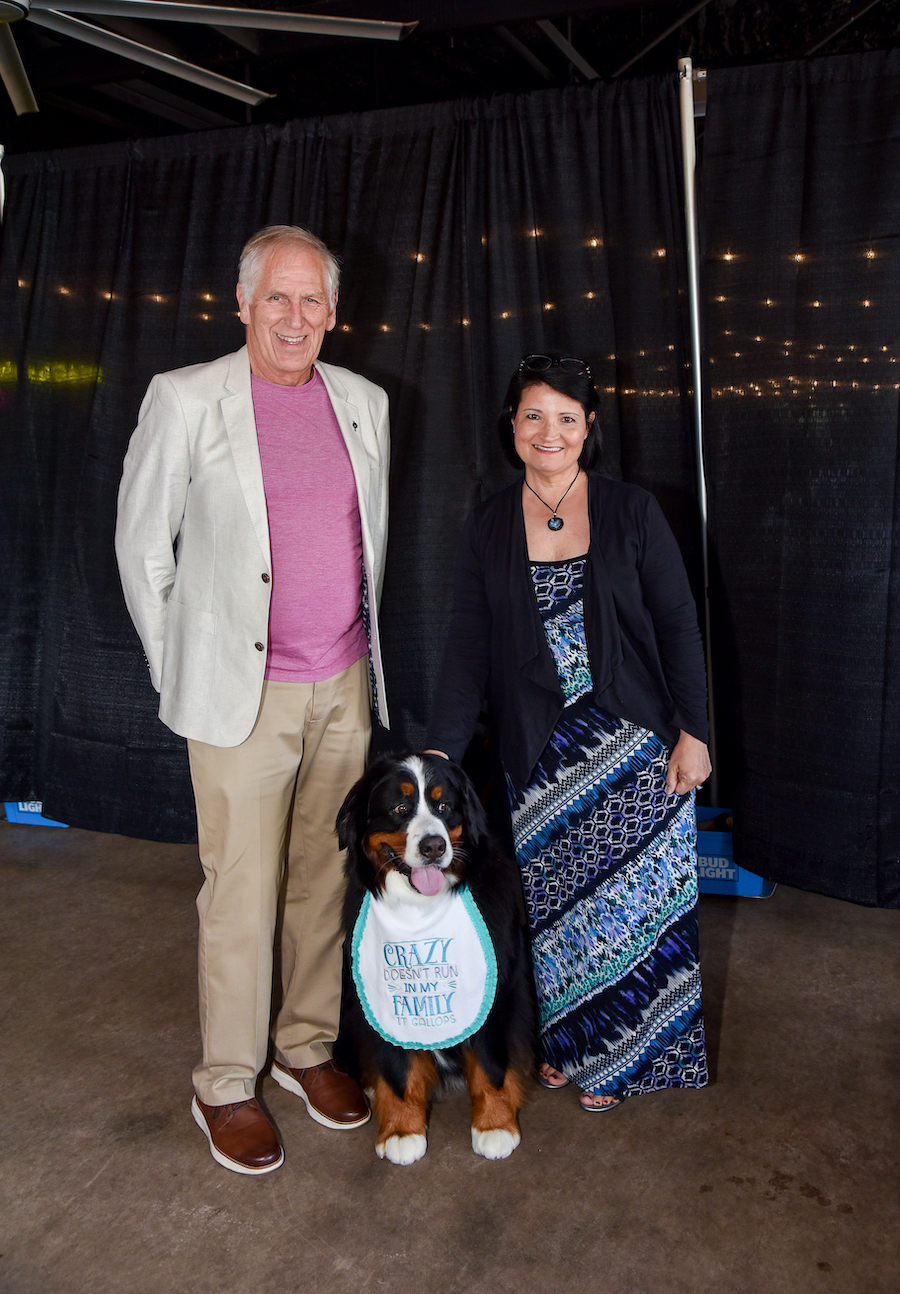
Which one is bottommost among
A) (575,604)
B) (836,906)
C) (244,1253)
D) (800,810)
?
(244,1253)

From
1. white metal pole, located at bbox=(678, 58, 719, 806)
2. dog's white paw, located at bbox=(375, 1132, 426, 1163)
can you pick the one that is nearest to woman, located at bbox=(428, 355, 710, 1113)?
dog's white paw, located at bbox=(375, 1132, 426, 1163)

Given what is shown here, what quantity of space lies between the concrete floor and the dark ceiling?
3.47m

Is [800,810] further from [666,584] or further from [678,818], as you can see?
[666,584]

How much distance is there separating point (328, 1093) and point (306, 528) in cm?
127

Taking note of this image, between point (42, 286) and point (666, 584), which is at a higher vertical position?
point (42, 286)

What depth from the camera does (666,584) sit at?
203 cm

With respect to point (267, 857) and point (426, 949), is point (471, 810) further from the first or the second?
point (267, 857)

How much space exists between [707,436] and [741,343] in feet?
0.92

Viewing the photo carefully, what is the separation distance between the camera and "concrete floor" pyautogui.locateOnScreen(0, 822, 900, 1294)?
1.74m

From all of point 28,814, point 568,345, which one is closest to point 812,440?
point 568,345

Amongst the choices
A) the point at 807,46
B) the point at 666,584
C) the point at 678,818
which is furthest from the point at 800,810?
the point at 807,46

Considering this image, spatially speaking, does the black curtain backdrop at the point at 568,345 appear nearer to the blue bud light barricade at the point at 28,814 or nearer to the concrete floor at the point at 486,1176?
the blue bud light barricade at the point at 28,814

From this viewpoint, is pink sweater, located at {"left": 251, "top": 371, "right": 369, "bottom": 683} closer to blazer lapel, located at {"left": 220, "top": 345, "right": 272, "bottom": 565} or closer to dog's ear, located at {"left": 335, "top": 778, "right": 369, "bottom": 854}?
blazer lapel, located at {"left": 220, "top": 345, "right": 272, "bottom": 565}

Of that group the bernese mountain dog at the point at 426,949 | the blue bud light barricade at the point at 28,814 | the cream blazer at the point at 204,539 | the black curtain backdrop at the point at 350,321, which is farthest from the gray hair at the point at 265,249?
the blue bud light barricade at the point at 28,814
